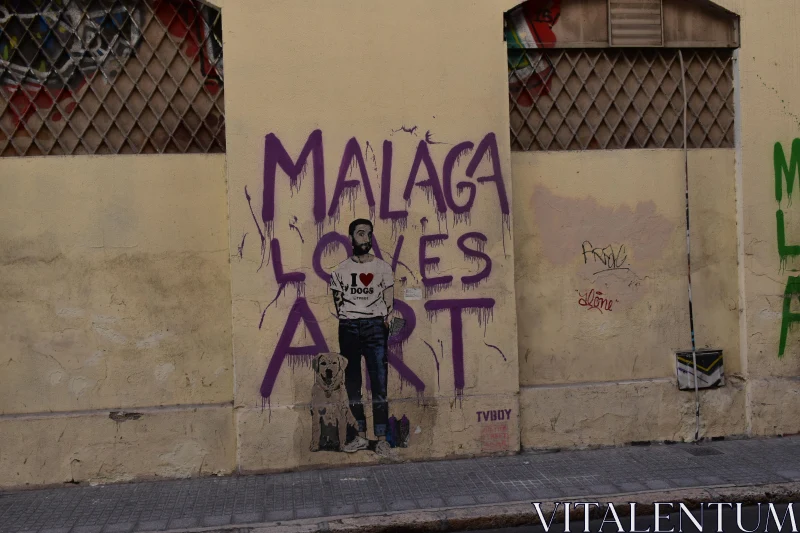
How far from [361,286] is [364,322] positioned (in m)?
0.30

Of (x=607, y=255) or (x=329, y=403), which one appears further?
(x=607, y=255)

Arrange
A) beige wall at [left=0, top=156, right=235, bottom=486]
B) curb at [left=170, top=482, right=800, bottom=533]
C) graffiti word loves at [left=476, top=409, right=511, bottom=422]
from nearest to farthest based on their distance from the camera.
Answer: curb at [left=170, top=482, right=800, bottom=533] → beige wall at [left=0, top=156, right=235, bottom=486] → graffiti word loves at [left=476, top=409, right=511, bottom=422]

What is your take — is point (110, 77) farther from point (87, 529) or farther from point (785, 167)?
point (785, 167)

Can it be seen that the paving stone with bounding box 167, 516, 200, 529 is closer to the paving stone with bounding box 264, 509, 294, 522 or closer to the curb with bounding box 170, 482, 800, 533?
the curb with bounding box 170, 482, 800, 533

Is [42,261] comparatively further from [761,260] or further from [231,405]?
[761,260]

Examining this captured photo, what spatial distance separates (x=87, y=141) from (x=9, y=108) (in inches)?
26.5

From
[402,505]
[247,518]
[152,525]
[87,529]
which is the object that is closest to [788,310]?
[402,505]

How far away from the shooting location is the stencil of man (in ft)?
20.5

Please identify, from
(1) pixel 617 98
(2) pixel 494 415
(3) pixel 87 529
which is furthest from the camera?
(1) pixel 617 98

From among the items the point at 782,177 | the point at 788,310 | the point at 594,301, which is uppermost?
the point at 782,177

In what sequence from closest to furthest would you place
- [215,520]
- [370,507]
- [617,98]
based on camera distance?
[215,520] < [370,507] < [617,98]

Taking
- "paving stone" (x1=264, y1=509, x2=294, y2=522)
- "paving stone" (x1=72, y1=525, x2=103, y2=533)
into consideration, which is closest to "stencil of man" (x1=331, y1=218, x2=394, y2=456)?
"paving stone" (x1=264, y1=509, x2=294, y2=522)

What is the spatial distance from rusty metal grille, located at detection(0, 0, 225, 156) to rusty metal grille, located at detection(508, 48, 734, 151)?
8.81 ft

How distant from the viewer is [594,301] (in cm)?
672
